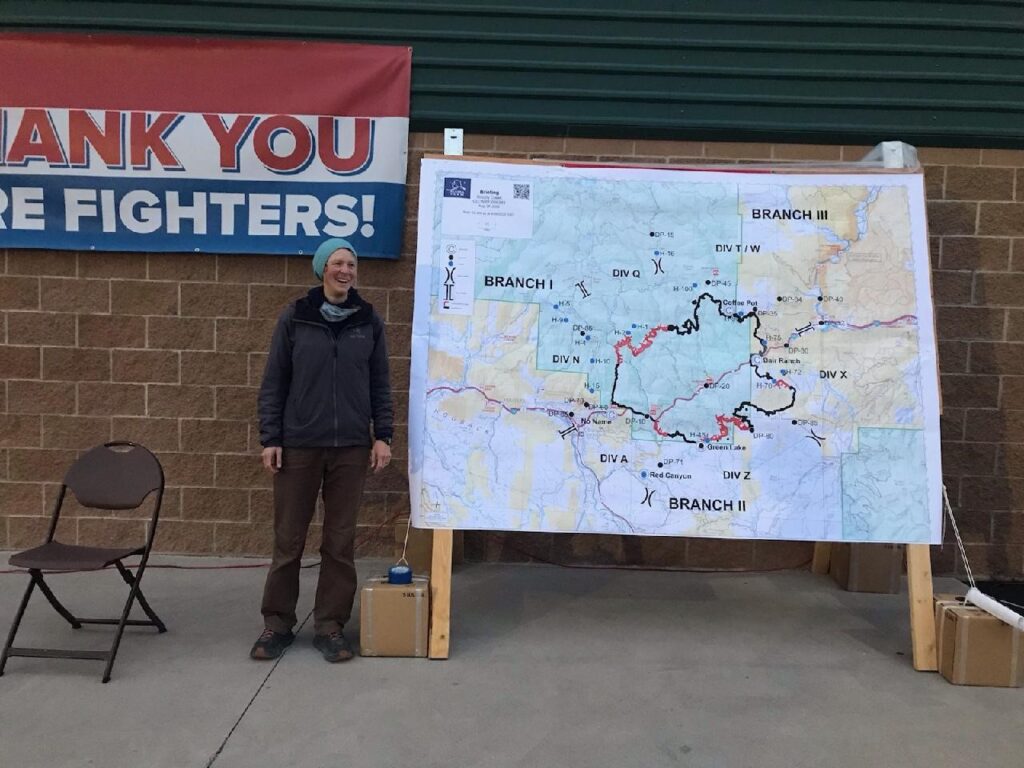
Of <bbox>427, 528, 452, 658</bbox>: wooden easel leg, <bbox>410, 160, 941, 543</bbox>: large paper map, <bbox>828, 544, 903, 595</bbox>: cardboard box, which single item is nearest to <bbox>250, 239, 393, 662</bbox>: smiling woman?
<bbox>410, 160, 941, 543</bbox>: large paper map

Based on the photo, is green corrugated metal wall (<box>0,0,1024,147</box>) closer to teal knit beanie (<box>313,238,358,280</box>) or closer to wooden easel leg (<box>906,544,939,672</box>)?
teal knit beanie (<box>313,238,358,280</box>)

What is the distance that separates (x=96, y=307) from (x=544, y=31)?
328cm

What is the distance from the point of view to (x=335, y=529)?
13.4 feet

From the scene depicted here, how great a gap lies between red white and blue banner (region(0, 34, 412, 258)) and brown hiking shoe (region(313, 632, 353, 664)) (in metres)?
2.42

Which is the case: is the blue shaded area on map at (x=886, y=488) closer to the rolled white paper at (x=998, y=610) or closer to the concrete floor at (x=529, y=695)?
the rolled white paper at (x=998, y=610)

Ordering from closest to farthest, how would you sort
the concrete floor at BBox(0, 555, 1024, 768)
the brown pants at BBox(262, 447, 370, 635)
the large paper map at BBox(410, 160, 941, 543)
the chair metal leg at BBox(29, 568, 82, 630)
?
the concrete floor at BBox(0, 555, 1024, 768) → the chair metal leg at BBox(29, 568, 82, 630) → the brown pants at BBox(262, 447, 370, 635) → the large paper map at BBox(410, 160, 941, 543)

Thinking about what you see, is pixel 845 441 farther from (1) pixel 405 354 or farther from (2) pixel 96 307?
(2) pixel 96 307

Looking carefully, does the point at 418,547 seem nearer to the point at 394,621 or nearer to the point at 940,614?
the point at 394,621

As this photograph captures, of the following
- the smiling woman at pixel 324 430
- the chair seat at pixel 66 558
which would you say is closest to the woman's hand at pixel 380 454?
the smiling woman at pixel 324 430

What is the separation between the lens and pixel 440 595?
4.04m

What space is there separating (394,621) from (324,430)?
3.10 feet

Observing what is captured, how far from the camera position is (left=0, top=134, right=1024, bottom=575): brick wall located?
5.42 meters

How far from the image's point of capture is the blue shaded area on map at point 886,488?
4098 millimetres

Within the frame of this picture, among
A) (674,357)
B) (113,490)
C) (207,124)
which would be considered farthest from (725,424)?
(207,124)
